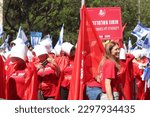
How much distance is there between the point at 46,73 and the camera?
1061 centimetres

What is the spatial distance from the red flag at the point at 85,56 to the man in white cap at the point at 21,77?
0.91m

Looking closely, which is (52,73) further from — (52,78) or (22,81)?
(22,81)

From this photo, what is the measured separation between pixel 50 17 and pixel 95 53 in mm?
37308

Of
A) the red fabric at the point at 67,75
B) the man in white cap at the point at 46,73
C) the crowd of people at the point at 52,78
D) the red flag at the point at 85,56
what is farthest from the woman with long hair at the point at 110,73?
the red fabric at the point at 67,75

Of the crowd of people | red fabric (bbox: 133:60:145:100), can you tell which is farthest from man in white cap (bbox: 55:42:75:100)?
red fabric (bbox: 133:60:145:100)

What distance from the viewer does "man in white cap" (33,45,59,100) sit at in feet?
Answer: 34.7

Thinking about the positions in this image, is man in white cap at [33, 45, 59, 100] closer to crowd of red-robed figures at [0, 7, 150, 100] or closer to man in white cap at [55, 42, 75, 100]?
crowd of red-robed figures at [0, 7, 150, 100]

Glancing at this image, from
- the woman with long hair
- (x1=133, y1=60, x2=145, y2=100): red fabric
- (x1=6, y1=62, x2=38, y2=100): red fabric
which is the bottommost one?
(x1=133, y1=60, x2=145, y2=100): red fabric

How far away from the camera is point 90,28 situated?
30.9 feet

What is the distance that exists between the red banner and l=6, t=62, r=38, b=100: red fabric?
1278mm

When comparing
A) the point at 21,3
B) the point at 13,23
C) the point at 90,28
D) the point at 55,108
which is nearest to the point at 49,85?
the point at 90,28

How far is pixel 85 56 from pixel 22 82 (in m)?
1.15

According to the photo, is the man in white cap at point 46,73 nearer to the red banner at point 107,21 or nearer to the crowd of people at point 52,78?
the crowd of people at point 52,78

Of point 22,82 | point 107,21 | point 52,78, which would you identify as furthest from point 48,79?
point 107,21
